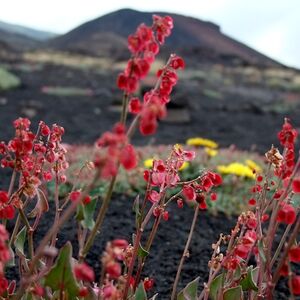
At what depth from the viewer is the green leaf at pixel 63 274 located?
4.76ft

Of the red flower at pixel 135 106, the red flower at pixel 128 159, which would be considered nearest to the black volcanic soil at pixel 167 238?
the red flower at pixel 135 106

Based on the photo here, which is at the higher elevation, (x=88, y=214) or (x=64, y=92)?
(x=88, y=214)

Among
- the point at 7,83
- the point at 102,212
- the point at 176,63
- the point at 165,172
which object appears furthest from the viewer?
the point at 7,83

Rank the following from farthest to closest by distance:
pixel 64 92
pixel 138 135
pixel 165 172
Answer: pixel 64 92 < pixel 138 135 < pixel 165 172

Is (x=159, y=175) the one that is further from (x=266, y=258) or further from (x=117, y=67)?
(x=117, y=67)

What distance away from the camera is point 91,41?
142ft

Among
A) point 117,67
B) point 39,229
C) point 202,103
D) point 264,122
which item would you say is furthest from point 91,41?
point 39,229

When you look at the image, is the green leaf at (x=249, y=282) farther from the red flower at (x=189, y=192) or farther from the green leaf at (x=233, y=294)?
the red flower at (x=189, y=192)

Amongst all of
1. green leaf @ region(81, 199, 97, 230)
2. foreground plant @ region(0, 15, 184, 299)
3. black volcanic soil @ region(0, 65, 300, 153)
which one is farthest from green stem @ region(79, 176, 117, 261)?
black volcanic soil @ region(0, 65, 300, 153)

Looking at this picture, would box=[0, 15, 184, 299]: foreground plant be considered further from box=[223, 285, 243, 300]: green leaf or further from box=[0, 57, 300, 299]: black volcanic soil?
box=[0, 57, 300, 299]: black volcanic soil

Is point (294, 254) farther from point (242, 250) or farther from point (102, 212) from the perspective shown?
point (102, 212)

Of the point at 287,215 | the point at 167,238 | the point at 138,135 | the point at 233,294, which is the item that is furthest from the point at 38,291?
the point at 138,135

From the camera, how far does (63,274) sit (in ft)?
4.92

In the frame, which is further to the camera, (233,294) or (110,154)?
(233,294)
